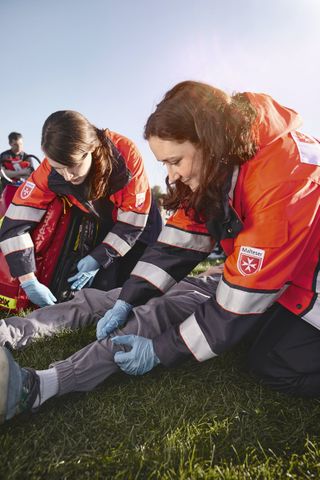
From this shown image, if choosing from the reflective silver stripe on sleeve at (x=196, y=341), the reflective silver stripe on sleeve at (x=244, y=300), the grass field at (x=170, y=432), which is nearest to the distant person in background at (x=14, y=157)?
the grass field at (x=170, y=432)

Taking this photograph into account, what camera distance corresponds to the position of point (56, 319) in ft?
8.33

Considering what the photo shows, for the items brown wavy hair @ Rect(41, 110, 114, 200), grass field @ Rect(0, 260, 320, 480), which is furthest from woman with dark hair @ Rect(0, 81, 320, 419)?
brown wavy hair @ Rect(41, 110, 114, 200)

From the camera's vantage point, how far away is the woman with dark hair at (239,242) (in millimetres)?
1623

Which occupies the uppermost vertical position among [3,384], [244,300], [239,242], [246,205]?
[246,205]

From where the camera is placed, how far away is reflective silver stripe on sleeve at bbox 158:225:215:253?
2219 mm

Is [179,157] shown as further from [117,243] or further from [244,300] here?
[117,243]

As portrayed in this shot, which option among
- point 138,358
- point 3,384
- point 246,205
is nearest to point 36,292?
point 138,358

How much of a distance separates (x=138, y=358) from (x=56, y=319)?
85 cm

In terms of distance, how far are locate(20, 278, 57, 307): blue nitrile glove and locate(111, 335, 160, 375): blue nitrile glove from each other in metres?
1.18

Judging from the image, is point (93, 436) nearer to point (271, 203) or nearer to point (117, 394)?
point (117, 394)

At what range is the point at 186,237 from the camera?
2221mm

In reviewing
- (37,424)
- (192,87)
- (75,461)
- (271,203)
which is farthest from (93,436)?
(192,87)

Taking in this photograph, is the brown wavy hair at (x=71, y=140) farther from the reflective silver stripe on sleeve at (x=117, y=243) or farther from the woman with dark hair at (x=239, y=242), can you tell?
the woman with dark hair at (x=239, y=242)

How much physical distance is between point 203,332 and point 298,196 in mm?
739
